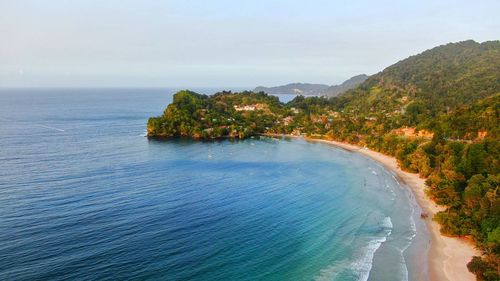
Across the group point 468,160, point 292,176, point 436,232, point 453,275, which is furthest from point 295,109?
point 453,275

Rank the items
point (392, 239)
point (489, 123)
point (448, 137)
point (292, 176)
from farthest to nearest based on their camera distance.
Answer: point (448, 137)
point (489, 123)
point (292, 176)
point (392, 239)

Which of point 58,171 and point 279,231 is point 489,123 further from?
point 58,171

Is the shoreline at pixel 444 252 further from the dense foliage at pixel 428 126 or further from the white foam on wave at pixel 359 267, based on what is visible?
the white foam on wave at pixel 359 267

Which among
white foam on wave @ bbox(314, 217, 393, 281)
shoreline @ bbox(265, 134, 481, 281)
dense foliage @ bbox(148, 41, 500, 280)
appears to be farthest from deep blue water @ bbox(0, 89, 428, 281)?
dense foliage @ bbox(148, 41, 500, 280)

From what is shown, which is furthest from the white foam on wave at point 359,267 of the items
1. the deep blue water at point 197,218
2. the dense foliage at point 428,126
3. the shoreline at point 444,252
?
the dense foliage at point 428,126

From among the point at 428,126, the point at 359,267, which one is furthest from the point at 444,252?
the point at 428,126
